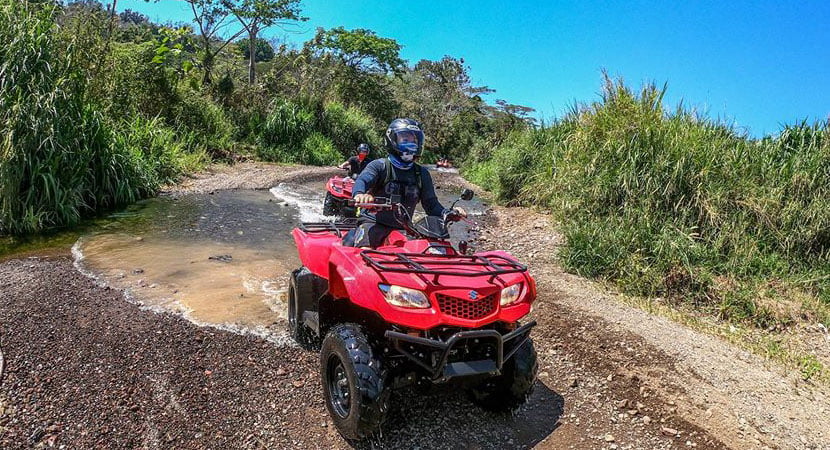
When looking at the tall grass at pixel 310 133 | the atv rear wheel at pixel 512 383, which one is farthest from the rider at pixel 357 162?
the tall grass at pixel 310 133

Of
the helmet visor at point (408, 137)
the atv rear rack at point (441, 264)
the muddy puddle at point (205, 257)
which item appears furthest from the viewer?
the muddy puddle at point (205, 257)

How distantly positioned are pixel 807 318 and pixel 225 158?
1627cm

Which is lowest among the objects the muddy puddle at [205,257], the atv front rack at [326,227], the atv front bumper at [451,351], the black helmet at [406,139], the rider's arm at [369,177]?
the muddy puddle at [205,257]

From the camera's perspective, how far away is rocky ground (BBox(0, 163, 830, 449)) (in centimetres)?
320

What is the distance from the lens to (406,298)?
113 inches

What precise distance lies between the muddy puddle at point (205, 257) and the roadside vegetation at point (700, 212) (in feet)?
9.29

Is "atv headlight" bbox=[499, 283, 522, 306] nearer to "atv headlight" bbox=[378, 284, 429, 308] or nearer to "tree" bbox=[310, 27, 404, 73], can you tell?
"atv headlight" bbox=[378, 284, 429, 308]

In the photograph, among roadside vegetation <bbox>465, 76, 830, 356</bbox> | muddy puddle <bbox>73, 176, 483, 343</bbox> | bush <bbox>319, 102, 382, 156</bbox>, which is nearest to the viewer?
muddy puddle <bbox>73, 176, 483, 343</bbox>

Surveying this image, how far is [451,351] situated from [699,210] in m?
5.76

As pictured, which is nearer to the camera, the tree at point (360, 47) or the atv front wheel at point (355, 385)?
the atv front wheel at point (355, 385)

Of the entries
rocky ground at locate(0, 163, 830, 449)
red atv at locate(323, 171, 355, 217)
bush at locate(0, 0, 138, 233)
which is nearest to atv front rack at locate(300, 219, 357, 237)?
rocky ground at locate(0, 163, 830, 449)

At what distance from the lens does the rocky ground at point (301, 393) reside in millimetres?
3203

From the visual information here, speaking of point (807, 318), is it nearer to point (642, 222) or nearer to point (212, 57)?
point (642, 222)

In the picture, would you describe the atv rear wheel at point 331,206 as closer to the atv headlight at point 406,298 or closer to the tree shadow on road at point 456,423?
the tree shadow on road at point 456,423
